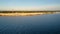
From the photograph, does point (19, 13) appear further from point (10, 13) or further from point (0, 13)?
point (0, 13)

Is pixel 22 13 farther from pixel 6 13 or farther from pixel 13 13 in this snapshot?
pixel 6 13

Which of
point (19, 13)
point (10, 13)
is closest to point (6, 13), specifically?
point (10, 13)

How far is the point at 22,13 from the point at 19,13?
26.6 inches

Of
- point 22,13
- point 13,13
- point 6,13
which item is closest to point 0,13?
point 6,13

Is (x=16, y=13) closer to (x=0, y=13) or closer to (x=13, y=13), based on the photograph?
(x=13, y=13)

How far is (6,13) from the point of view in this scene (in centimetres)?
2394

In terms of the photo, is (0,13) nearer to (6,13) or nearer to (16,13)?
(6,13)

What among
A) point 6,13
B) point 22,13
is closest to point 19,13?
point 22,13

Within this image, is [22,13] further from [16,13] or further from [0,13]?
[0,13]

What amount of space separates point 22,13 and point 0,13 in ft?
15.8

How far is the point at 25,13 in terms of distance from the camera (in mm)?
24078

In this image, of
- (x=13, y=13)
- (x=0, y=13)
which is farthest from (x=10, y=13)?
(x=0, y=13)

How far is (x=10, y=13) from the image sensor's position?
23688 millimetres

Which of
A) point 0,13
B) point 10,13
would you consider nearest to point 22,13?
point 10,13
